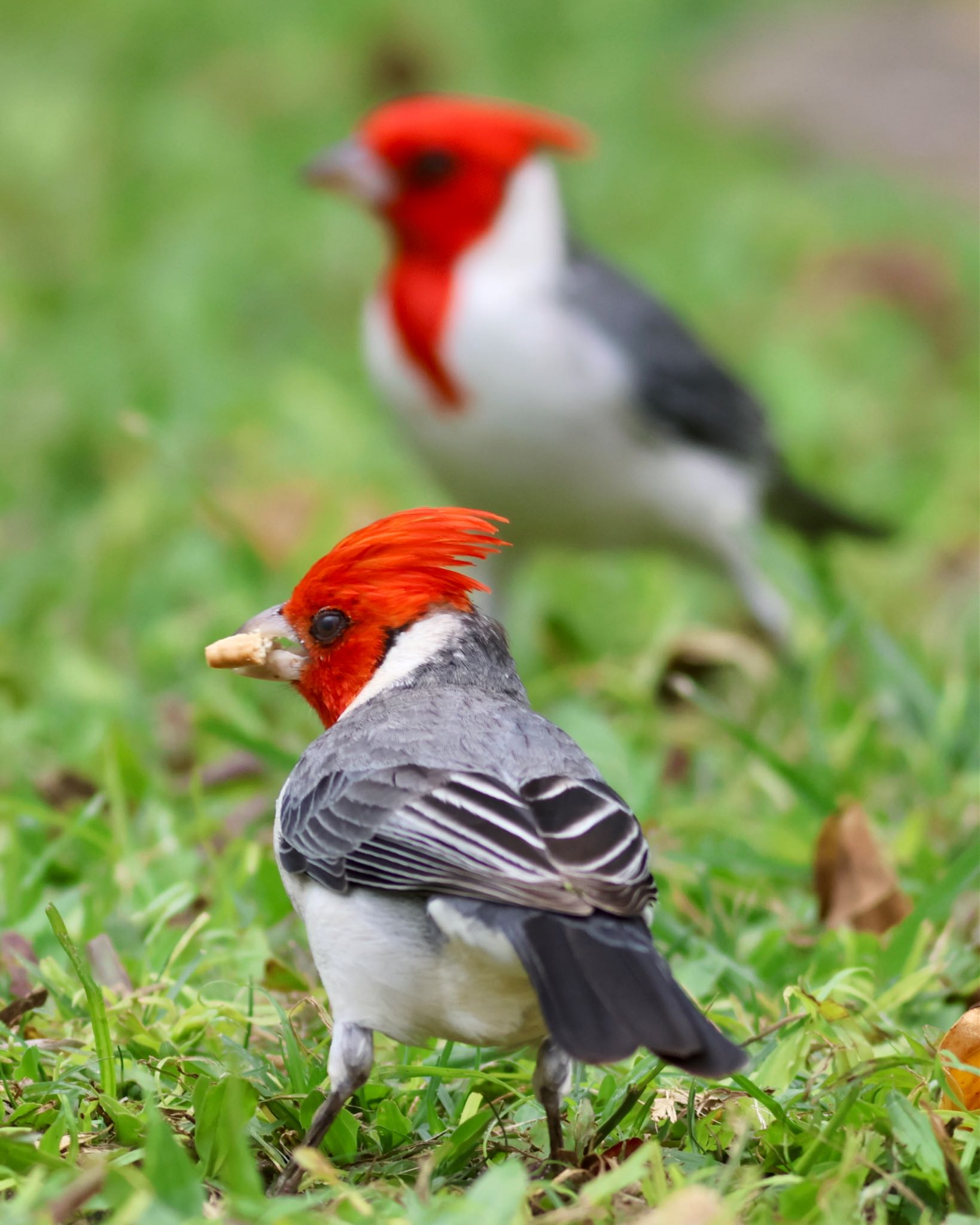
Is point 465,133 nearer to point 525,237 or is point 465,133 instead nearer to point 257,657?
point 525,237

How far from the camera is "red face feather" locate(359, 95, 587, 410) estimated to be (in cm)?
488

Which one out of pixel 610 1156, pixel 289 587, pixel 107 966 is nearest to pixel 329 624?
pixel 107 966

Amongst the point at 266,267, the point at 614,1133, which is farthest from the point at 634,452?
the point at 266,267

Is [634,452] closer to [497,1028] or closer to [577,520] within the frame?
[577,520]

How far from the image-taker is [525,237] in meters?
4.92

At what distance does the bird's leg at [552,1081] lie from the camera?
2051mm

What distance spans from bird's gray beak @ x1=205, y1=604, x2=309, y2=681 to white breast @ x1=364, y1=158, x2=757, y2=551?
219 cm

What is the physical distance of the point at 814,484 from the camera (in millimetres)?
6090

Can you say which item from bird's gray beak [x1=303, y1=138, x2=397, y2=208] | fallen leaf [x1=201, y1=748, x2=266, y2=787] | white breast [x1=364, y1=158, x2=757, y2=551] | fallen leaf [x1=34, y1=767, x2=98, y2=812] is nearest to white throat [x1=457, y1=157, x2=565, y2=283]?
white breast [x1=364, y1=158, x2=757, y2=551]

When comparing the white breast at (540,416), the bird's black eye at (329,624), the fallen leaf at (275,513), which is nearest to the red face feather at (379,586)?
the bird's black eye at (329,624)

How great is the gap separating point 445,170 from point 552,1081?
3.37 m

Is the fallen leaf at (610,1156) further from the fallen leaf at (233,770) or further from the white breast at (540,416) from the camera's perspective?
the white breast at (540,416)

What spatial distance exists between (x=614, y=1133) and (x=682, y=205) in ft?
23.5

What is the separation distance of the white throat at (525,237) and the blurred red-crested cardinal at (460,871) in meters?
2.50
